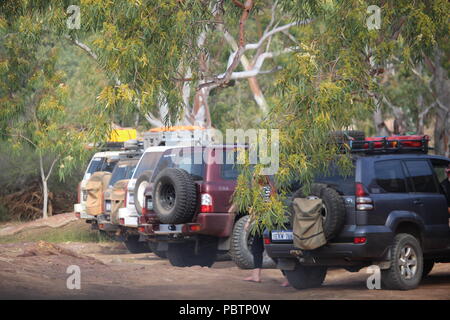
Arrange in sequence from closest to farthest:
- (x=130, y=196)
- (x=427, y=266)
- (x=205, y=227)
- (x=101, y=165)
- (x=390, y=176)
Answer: (x=390, y=176) < (x=427, y=266) < (x=205, y=227) < (x=130, y=196) < (x=101, y=165)

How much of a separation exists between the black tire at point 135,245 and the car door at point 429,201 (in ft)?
27.9

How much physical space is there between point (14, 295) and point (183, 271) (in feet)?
13.6

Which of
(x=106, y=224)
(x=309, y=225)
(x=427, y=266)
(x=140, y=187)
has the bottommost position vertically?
(x=427, y=266)

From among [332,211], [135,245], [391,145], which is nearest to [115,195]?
[135,245]

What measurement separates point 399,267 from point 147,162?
6.80m

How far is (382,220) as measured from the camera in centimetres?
1178

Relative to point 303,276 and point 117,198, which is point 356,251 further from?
point 117,198

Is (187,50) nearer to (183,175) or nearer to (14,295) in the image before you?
(183,175)

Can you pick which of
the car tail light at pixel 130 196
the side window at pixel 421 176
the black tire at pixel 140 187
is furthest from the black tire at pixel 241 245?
the side window at pixel 421 176

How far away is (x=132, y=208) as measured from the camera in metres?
17.1

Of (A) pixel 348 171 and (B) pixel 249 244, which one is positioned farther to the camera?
(B) pixel 249 244

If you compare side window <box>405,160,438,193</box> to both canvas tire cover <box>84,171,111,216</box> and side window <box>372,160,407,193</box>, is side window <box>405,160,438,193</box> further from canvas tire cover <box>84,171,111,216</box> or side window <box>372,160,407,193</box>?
canvas tire cover <box>84,171,111,216</box>
